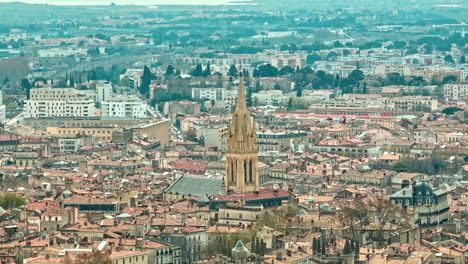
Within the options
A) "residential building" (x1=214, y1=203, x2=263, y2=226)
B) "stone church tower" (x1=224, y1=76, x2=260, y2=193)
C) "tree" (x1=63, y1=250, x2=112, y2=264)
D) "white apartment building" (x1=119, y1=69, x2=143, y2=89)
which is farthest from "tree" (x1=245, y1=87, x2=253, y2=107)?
"tree" (x1=63, y1=250, x2=112, y2=264)

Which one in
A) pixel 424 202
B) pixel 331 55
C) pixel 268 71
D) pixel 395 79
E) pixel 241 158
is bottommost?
pixel 331 55

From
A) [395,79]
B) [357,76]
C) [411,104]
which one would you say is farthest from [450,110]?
[357,76]

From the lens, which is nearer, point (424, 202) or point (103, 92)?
point (424, 202)

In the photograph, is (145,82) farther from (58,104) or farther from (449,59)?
(449,59)

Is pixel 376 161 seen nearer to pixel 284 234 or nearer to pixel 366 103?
pixel 284 234

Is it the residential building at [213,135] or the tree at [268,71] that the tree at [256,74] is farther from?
the residential building at [213,135]

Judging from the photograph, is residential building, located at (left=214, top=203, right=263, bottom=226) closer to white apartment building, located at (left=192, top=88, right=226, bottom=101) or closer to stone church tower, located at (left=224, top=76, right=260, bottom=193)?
stone church tower, located at (left=224, top=76, right=260, bottom=193)

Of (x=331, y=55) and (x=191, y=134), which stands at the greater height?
(x=191, y=134)
